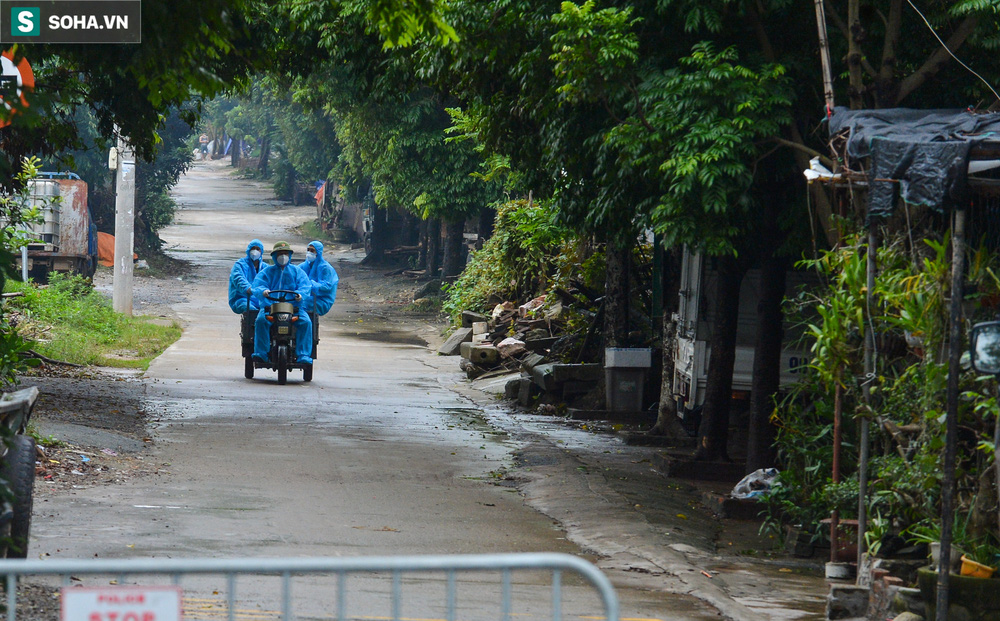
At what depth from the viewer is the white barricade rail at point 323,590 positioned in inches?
126

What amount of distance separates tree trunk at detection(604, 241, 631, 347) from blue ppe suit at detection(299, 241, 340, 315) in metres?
4.04

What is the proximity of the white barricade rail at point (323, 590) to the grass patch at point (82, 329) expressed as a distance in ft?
36.5

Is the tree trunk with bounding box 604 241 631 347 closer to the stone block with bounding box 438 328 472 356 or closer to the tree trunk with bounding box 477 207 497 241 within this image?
the stone block with bounding box 438 328 472 356

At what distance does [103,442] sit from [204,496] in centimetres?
218

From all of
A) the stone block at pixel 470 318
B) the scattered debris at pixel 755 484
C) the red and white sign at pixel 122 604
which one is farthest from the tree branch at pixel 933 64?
the stone block at pixel 470 318

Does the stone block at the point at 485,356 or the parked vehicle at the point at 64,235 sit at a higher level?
the parked vehicle at the point at 64,235

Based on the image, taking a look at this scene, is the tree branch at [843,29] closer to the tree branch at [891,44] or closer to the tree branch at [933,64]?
the tree branch at [891,44]

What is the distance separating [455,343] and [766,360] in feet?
39.7

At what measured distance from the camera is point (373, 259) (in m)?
39.7

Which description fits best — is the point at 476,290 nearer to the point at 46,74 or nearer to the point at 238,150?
the point at 46,74

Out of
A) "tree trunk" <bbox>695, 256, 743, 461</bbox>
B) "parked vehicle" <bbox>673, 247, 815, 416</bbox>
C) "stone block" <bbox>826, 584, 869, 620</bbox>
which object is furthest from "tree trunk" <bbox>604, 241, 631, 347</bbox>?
"stone block" <bbox>826, 584, 869, 620</bbox>

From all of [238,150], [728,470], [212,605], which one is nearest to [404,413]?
[728,470]

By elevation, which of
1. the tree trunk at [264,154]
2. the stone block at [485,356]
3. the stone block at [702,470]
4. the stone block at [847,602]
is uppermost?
the tree trunk at [264,154]

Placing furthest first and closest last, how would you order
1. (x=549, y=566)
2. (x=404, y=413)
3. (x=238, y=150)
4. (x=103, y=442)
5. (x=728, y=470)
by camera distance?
(x=238, y=150) → (x=404, y=413) → (x=728, y=470) → (x=103, y=442) → (x=549, y=566)
